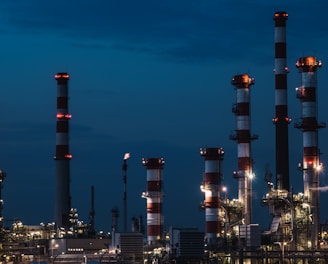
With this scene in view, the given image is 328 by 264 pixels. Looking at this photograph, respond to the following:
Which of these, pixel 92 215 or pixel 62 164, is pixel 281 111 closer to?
pixel 62 164

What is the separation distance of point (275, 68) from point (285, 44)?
1782mm

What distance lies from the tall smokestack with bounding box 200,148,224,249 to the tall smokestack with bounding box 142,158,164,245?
14.9 feet

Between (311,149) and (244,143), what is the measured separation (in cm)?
582

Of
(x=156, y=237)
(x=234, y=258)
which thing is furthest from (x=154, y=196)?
(x=234, y=258)

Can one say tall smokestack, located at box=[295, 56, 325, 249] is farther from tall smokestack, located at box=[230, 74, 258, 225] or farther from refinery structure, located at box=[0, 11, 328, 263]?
tall smokestack, located at box=[230, 74, 258, 225]

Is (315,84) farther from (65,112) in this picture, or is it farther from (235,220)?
(65,112)

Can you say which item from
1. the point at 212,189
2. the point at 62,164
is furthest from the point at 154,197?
the point at 62,164

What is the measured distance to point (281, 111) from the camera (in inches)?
2388

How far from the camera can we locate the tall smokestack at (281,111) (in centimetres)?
6066

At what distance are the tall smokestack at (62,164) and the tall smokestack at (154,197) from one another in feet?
24.6

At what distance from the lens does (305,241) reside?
191 feet

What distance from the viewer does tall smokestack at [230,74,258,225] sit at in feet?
204

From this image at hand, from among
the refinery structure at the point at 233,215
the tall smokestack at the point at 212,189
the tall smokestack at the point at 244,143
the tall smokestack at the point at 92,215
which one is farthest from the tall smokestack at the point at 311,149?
the tall smokestack at the point at 92,215

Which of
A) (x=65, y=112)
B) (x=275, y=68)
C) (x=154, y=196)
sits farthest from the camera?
(x=65, y=112)
